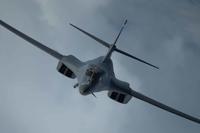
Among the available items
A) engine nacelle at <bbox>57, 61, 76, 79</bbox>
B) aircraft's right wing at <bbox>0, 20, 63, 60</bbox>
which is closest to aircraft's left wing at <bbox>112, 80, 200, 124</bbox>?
engine nacelle at <bbox>57, 61, 76, 79</bbox>

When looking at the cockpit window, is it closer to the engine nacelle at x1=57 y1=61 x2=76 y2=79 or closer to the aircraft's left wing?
the aircraft's left wing

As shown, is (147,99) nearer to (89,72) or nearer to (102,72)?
(102,72)

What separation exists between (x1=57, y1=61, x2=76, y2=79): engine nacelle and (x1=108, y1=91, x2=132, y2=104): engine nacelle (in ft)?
20.9

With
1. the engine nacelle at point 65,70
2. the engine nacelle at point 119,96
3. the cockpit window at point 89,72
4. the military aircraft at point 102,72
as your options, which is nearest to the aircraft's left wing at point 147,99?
the military aircraft at point 102,72

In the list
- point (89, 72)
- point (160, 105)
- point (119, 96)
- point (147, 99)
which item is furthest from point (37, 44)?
point (160, 105)

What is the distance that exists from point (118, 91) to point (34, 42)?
48.9ft

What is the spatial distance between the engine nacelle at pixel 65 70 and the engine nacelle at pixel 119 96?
20.9ft

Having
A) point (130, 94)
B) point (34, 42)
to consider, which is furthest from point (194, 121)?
point (34, 42)

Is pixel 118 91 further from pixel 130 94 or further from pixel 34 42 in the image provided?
pixel 34 42

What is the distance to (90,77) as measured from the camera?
64.7 metres

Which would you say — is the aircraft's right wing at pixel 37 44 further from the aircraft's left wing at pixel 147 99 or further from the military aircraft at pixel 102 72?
the aircraft's left wing at pixel 147 99

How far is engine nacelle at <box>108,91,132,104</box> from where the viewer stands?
2771 inches

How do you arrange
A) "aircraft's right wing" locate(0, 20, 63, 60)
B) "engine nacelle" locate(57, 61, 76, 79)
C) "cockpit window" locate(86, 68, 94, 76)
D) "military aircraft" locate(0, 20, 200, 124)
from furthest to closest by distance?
"aircraft's right wing" locate(0, 20, 63, 60), "engine nacelle" locate(57, 61, 76, 79), "military aircraft" locate(0, 20, 200, 124), "cockpit window" locate(86, 68, 94, 76)

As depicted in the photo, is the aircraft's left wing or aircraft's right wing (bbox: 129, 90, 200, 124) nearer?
the aircraft's left wing
